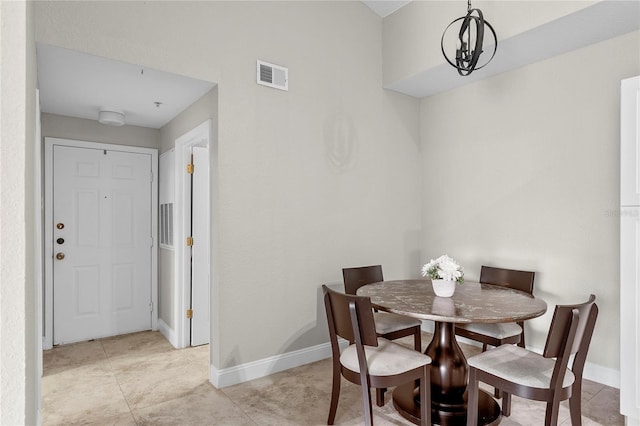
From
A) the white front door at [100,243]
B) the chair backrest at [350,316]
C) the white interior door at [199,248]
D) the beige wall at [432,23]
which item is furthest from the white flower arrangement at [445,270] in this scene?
the white front door at [100,243]

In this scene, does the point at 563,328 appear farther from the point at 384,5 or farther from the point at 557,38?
the point at 384,5

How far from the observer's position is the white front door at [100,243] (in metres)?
3.82

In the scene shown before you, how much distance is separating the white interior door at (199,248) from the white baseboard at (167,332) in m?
0.18

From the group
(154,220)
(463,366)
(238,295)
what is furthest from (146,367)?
(463,366)

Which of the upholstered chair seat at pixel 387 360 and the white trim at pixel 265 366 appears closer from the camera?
the upholstered chair seat at pixel 387 360

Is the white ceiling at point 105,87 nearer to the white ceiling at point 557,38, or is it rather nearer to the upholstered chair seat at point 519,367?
the white ceiling at point 557,38

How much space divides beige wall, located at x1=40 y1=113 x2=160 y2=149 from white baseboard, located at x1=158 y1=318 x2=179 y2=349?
1.99 m

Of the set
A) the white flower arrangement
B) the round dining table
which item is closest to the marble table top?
the round dining table

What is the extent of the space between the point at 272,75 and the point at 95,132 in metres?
2.17

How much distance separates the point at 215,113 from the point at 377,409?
2.43 meters

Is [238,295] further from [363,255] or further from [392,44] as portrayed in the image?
[392,44]

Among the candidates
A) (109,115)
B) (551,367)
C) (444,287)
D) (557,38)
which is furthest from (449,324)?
(109,115)

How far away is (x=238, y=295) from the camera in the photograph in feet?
9.68

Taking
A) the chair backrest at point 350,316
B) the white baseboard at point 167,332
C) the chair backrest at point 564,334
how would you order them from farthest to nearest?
the white baseboard at point 167,332
the chair backrest at point 350,316
the chair backrest at point 564,334
